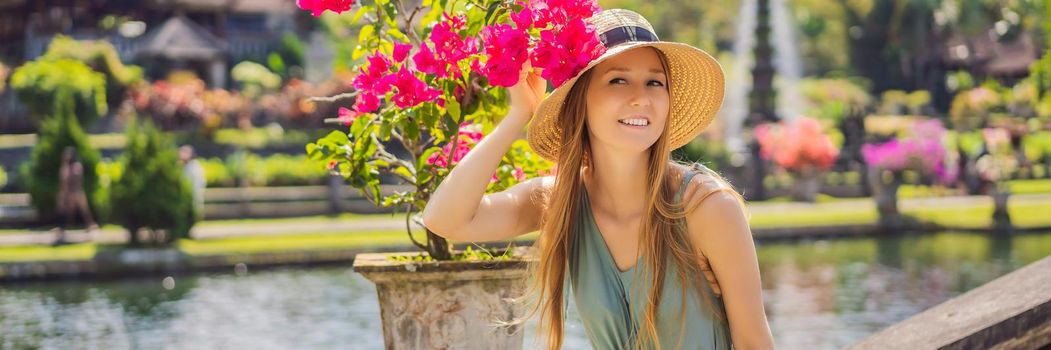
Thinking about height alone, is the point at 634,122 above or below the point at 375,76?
below

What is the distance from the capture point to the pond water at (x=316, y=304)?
533 inches

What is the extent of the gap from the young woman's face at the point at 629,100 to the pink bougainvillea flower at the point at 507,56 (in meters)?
0.17

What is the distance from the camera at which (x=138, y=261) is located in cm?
1758

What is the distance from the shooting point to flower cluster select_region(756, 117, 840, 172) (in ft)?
86.7

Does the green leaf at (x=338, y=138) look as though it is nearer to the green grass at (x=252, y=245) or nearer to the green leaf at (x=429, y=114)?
the green leaf at (x=429, y=114)

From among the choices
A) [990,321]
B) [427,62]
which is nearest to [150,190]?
[427,62]

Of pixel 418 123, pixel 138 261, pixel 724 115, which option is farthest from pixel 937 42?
pixel 418 123

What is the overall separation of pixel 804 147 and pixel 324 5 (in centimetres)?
2326

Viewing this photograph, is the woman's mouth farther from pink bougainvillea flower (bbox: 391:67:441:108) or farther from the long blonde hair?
pink bougainvillea flower (bbox: 391:67:441:108)

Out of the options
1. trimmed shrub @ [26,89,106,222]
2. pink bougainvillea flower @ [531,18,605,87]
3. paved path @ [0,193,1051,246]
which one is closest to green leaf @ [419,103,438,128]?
pink bougainvillea flower @ [531,18,605,87]

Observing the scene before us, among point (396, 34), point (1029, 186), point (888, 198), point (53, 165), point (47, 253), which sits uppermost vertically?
point (396, 34)

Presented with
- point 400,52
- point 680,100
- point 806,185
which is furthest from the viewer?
point 806,185

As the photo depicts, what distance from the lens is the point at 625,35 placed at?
3.19 m

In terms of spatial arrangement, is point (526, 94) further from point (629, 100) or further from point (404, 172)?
point (404, 172)
